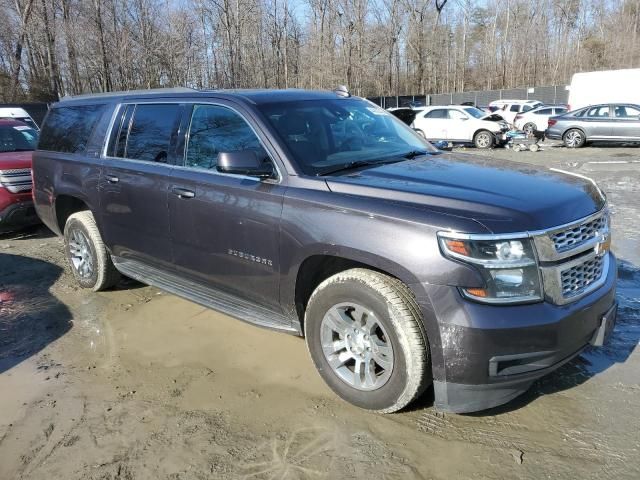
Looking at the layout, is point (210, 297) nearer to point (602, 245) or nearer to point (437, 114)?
point (602, 245)

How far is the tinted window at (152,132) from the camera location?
166 inches

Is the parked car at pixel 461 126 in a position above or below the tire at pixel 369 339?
above

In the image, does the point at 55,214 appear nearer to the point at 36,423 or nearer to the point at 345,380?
the point at 36,423

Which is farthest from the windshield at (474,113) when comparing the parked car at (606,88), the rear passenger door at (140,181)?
the rear passenger door at (140,181)

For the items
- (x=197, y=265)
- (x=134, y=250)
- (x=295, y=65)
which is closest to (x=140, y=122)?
(x=134, y=250)

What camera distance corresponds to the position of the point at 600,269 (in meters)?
3.12

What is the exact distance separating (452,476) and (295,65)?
152 ft

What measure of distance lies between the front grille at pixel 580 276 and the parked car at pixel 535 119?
76.1 ft

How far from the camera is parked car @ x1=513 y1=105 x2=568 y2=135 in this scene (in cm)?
2464

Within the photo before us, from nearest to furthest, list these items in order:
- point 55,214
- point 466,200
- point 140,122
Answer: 1. point 466,200
2. point 140,122
3. point 55,214

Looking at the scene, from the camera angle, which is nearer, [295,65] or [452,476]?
[452,476]

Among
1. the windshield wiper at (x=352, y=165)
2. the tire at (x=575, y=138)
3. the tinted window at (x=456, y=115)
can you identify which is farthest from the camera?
the tinted window at (x=456, y=115)

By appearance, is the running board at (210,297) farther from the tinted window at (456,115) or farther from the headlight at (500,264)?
the tinted window at (456,115)

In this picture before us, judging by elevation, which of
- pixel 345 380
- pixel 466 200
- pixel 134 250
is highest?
pixel 466 200
